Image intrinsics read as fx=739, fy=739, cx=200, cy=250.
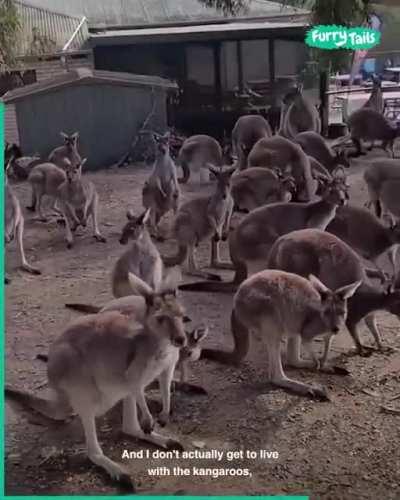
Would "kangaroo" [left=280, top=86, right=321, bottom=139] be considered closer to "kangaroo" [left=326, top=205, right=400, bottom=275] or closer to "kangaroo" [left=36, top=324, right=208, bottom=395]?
"kangaroo" [left=326, top=205, right=400, bottom=275]

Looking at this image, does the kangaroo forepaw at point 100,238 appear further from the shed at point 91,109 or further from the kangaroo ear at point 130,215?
the shed at point 91,109

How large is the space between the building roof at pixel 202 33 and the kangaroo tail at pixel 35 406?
0.98 meters

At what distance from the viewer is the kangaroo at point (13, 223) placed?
6.92ft

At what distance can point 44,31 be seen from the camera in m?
2.04

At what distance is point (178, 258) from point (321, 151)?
0.64 meters

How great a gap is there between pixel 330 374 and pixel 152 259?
27.2 inches

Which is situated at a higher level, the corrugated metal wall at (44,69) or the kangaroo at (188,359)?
the corrugated metal wall at (44,69)

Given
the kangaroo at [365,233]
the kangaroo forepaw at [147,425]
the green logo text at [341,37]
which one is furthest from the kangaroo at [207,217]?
the kangaroo forepaw at [147,425]

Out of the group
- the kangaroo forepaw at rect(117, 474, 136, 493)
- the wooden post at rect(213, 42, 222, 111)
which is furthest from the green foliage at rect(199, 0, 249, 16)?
the kangaroo forepaw at rect(117, 474, 136, 493)

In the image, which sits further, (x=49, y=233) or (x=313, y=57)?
(x=49, y=233)

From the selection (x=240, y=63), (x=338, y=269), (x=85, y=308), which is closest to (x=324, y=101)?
(x=240, y=63)

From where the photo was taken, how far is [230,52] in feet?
6.94

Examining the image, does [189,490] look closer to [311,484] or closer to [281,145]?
[311,484]

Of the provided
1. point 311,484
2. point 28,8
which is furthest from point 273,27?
point 311,484
